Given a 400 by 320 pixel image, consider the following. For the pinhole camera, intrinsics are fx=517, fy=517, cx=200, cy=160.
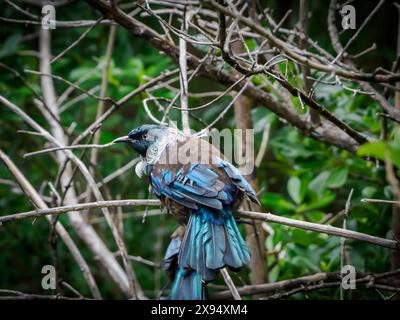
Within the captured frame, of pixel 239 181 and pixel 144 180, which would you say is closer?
pixel 239 181

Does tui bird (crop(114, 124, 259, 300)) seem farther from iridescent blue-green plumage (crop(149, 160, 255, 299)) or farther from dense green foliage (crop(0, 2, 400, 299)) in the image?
dense green foliage (crop(0, 2, 400, 299))

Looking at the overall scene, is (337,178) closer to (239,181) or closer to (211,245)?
(239,181)

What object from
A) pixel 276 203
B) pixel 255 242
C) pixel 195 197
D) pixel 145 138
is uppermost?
pixel 145 138

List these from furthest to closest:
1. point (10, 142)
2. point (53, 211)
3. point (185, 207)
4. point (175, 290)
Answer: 1. point (10, 142)
2. point (175, 290)
3. point (185, 207)
4. point (53, 211)

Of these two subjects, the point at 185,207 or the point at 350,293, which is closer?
the point at 350,293

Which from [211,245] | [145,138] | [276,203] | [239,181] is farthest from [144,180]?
[211,245]

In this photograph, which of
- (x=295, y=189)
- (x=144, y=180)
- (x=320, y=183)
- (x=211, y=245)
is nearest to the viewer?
(x=211, y=245)

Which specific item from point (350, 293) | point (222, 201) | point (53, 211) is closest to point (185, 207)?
point (222, 201)

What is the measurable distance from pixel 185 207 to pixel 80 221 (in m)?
1.10

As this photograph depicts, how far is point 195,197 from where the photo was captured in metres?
3.08

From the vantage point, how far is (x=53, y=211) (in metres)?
2.71

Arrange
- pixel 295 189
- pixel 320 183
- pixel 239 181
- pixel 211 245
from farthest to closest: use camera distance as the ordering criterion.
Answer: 1. pixel 295 189
2. pixel 320 183
3. pixel 239 181
4. pixel 211 245

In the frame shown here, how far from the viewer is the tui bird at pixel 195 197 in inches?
112

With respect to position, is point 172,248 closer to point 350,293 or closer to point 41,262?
point 350,293
